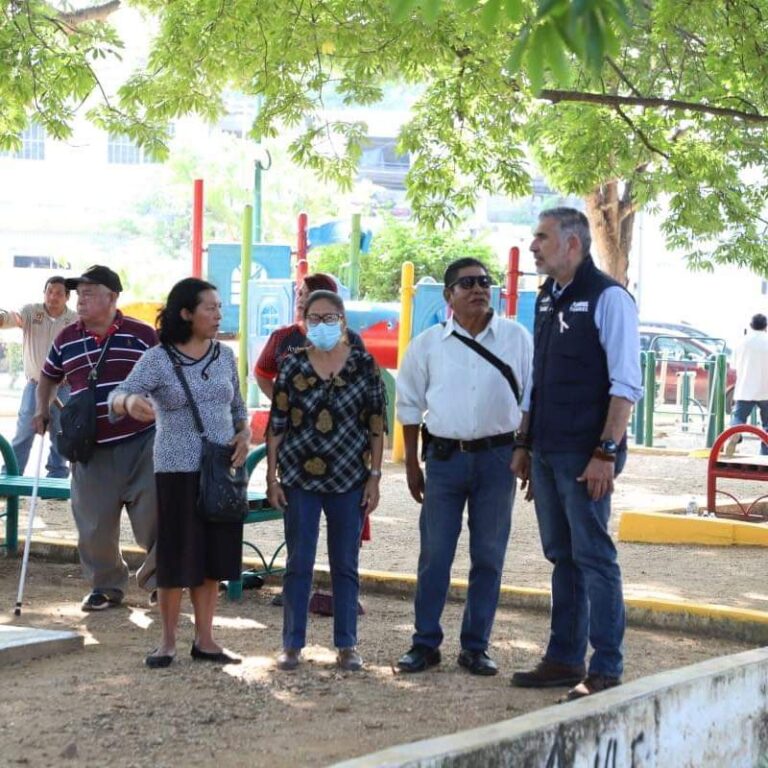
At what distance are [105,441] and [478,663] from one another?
95.7 inches

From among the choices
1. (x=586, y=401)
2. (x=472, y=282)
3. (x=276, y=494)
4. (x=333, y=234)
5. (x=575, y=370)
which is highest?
(x=333, y=234)

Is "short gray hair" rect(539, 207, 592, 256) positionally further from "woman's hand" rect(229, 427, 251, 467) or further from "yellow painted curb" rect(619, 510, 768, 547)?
"yellow painted curb" rect(619, 510, 768, 547)

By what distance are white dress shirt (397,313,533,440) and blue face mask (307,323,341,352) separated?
1.03ft

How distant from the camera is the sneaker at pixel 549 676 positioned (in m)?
6.48

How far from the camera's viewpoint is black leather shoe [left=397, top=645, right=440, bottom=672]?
678 cm

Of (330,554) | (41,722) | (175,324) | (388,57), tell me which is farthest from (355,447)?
(388,57)

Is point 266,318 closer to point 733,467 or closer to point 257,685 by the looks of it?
point 733,467

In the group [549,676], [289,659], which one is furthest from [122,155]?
[549,676]

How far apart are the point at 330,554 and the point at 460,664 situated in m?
0.74

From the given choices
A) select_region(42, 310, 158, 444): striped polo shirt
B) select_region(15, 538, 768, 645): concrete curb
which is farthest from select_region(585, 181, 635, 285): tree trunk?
select_region(42, 310, 158, 444): striped polo shirt

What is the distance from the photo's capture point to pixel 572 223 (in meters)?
6.19

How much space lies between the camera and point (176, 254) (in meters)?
69.2

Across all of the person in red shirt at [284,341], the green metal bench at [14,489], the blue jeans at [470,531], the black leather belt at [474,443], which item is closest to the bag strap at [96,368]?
the person in red shirt at [284,341]

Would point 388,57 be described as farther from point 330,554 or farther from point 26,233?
point 26,233
